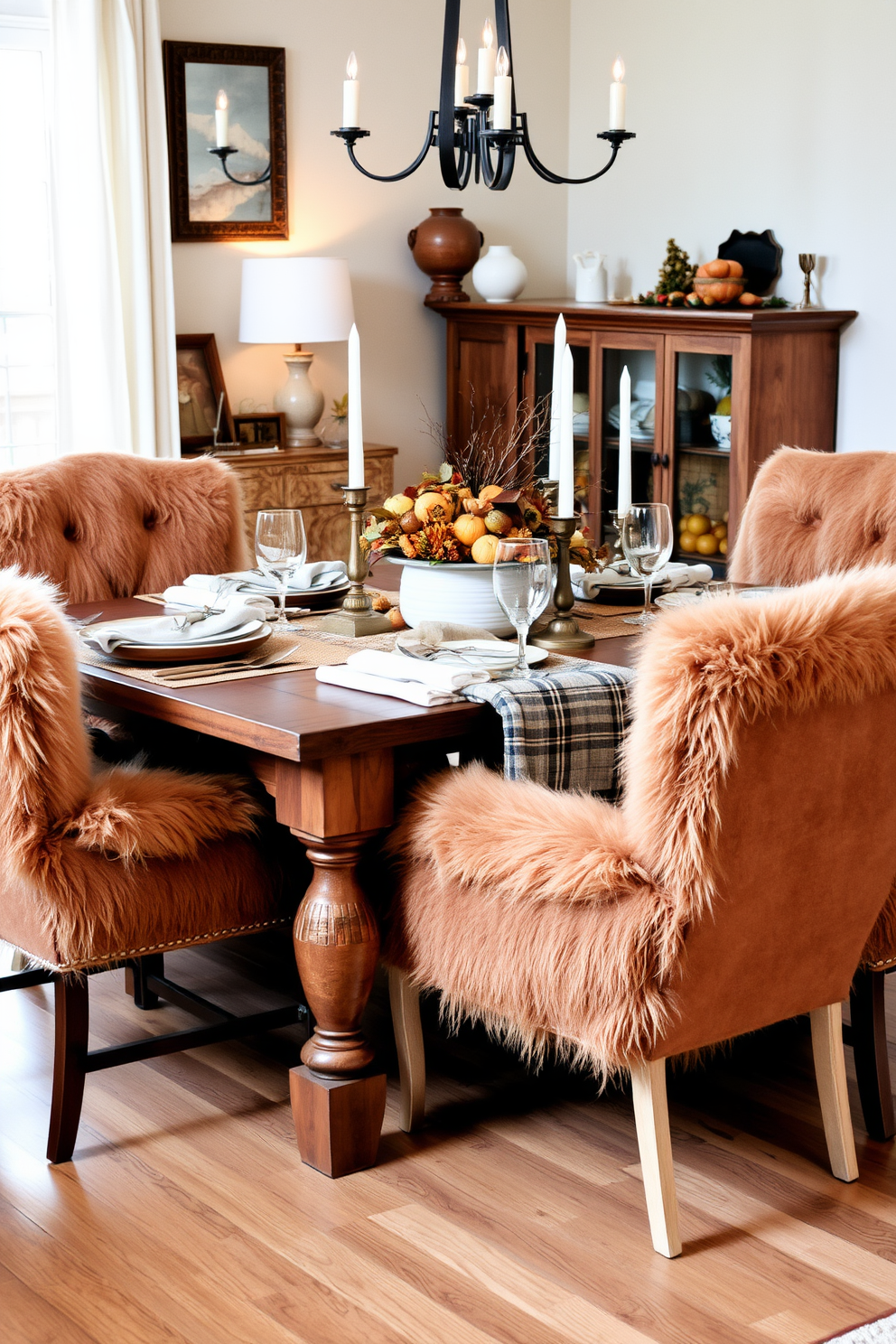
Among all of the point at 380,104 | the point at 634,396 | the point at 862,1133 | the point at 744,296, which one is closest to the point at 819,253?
the point at 744,296

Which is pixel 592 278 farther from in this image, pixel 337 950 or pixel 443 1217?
pixel 443 1217

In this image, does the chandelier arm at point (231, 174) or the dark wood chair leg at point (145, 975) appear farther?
the chandelier arm at point (231, 174)

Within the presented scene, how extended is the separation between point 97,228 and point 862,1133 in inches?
134

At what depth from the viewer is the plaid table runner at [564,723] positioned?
2.01 m

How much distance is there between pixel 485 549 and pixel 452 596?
0.42ft

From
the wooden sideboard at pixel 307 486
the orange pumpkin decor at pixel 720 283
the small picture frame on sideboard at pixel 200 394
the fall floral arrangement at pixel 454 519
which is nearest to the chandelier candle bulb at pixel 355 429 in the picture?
the fall floral arrangement at pixel 454 519

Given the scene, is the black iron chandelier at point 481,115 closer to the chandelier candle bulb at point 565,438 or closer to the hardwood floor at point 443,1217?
the chandelier candle bulb at point 565,438

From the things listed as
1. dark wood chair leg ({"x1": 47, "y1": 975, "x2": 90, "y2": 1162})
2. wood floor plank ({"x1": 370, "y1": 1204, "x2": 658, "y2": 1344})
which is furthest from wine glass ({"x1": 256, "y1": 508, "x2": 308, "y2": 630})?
wood floor plank ({"x1": 370, "y1": 1204, "x2": 658, "y2": 1344})

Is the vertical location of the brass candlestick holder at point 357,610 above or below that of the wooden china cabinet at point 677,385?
below

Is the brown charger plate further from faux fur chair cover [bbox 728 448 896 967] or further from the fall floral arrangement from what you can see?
faux fur chair cover [bbox 728 448 896 967]

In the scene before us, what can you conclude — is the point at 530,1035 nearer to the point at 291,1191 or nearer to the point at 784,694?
the point at 291,1191

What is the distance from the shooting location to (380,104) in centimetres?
509

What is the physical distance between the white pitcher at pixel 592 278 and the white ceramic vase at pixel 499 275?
0.20m

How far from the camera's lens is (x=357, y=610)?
250 centimetres
